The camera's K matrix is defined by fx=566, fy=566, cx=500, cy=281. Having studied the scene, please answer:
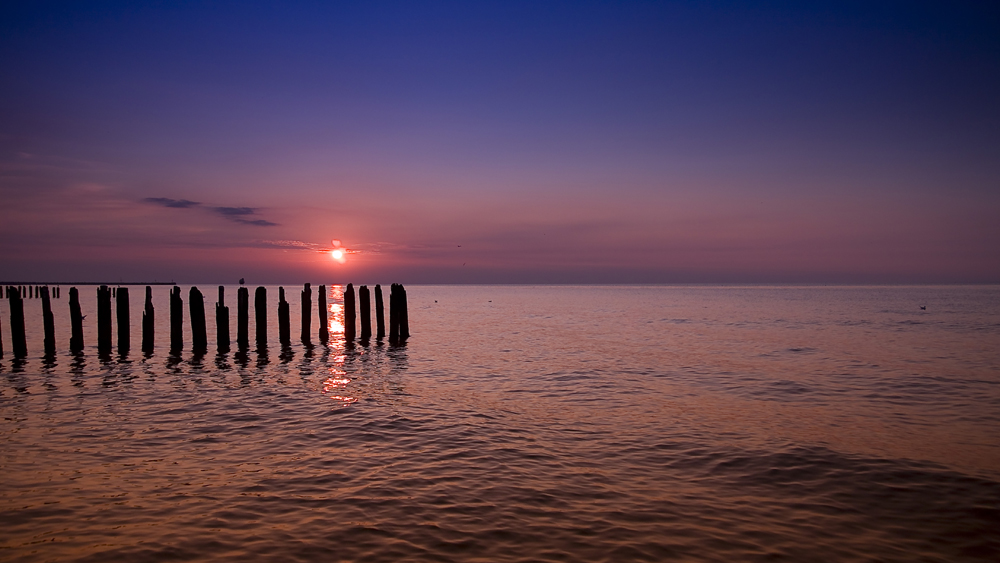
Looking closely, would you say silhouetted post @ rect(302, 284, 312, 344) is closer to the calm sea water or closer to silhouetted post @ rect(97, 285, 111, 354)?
the calm sea water

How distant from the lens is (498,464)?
8539 mm

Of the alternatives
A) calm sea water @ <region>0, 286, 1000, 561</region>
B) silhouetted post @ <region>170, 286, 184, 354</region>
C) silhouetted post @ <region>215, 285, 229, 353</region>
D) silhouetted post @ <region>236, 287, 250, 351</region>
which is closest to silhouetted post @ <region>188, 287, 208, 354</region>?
silhouetted post @ <region>170, 286, 184, 354</region>

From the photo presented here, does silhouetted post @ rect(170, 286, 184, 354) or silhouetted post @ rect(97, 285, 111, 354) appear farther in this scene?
silhouetted post @ rect(170, 286, 184, 354)

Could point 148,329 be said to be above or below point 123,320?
below

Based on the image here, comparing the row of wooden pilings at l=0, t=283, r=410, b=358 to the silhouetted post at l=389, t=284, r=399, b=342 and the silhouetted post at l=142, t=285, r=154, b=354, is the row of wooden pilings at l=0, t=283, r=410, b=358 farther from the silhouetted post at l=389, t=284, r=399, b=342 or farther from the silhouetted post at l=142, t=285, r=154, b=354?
the silhouetted post at l=389, t=284, r=399, b=342

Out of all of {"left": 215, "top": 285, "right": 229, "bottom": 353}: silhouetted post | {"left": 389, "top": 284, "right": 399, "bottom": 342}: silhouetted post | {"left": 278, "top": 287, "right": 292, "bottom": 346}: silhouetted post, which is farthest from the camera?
{"left": 389, "top": 284, "right": 399, "bottom": 342}: silhouetted post

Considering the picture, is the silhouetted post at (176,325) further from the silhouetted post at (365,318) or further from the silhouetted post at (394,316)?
the silhouetted post at (394,316)

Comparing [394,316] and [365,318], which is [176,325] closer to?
[365,318]

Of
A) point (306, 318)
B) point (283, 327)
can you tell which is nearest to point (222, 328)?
point (283, 327)

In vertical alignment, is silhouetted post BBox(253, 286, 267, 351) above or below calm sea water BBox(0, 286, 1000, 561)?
above

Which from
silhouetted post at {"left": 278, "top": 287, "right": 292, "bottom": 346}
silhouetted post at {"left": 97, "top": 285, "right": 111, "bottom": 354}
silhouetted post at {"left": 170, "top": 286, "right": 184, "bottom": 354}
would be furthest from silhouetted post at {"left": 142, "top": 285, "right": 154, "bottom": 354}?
silhouetted post at {"left": 278, "top": 287, "right": 292, "bottom": 346}

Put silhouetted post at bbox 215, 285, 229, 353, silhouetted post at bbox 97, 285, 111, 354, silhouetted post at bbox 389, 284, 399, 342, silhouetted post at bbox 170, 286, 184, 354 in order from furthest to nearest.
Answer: silhouetted post at bbox 389, 284, 399, 342
silhouetted post at bbox 215, 285, 229, 353
silhouetted post at bbox 170, 286, 184, 354
silhouetted post at bbox 97, 285, 111, 354

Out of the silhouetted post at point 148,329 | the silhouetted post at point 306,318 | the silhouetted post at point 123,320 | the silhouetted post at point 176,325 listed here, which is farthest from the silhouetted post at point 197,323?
the silhouetted post at point 306,318

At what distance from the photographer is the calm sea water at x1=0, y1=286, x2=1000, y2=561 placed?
5.94 m
